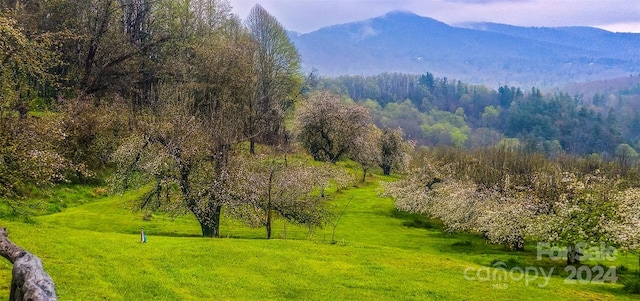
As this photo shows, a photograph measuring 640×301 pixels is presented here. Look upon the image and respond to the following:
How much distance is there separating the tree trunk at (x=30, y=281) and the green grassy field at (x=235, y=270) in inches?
152

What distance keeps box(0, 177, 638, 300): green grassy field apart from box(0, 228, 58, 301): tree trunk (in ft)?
12.7

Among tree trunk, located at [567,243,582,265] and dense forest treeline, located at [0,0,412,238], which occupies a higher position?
dense forest treeline, located at [0,0,412,238]

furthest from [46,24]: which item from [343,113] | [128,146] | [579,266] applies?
[579,266]

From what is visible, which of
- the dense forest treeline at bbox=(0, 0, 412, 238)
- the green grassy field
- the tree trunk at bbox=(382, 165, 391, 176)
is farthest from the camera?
the tree trunk at bbox=(382, 165, 391, 176)

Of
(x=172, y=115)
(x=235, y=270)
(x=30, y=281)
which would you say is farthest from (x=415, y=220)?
(x=30, y=281)

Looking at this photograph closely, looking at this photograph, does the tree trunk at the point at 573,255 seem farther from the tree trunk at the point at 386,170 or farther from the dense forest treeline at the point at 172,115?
the tree trunk at the point at 386,170

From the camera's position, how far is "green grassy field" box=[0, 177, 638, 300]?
64.5 ft

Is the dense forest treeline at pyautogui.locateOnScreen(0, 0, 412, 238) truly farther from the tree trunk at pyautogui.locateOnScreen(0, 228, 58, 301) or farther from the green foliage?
the green foliage

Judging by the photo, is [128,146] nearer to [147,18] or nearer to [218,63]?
[218,63]

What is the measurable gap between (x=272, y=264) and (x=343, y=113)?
55.1m

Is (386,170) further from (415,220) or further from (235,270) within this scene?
(235,270)

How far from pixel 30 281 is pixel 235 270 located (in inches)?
529

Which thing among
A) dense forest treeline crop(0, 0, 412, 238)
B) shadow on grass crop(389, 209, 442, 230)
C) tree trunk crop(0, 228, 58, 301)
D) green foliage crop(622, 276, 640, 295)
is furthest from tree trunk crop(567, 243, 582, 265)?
tree trunk crop(0, 228, 58, 301)

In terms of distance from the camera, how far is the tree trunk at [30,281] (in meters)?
10.6
